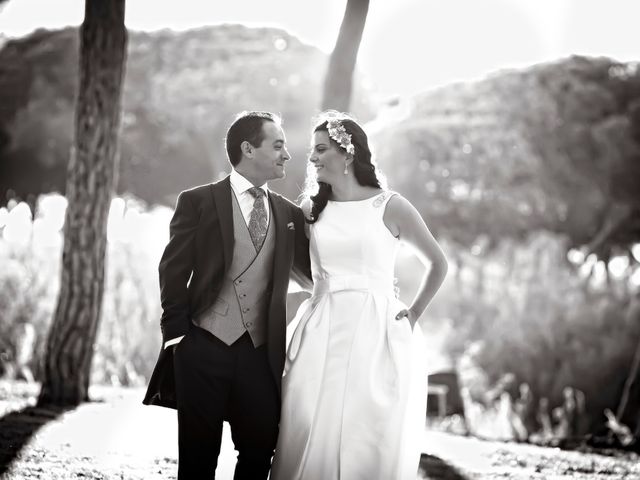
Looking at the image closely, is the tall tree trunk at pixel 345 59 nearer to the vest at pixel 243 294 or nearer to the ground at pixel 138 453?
the ground at pixel 138 453

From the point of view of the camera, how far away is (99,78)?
7.04 m

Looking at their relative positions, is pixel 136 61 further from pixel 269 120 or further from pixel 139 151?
pixel 269 120

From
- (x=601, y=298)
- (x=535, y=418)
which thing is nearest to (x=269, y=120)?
(x=535, y=418)

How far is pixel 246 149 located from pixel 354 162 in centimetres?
51

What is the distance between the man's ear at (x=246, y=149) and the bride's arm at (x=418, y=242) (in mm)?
641

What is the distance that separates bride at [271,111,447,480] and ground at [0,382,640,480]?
18.9 inches

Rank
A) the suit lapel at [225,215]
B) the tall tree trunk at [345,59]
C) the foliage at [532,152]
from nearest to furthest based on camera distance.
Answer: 1. the suit lapel at [225,215]
2. the tall tree trunk at [345,59]
3. the foliage at [532,152]

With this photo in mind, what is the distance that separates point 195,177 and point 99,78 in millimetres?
9243

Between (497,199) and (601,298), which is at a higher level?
(497,199)

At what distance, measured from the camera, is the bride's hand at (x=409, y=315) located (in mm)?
3793

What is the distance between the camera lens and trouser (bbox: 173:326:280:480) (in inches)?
136

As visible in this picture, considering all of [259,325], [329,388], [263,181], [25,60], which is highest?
[25,60]

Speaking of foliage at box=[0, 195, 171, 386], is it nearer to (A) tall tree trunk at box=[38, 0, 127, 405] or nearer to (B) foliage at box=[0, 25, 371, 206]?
(A) tall tree trunk at box=[38, 0, 127, 405]

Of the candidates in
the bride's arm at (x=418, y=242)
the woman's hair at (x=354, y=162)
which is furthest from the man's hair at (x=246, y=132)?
the bride's arm at (x=418, y=242)
